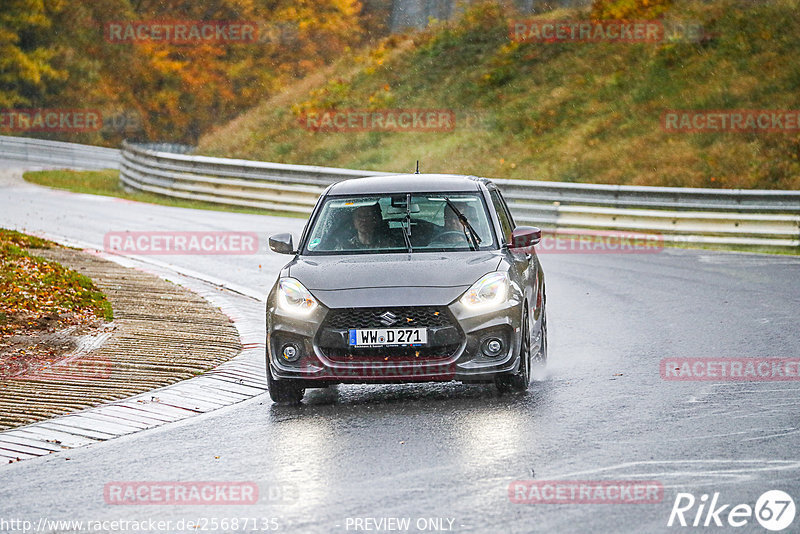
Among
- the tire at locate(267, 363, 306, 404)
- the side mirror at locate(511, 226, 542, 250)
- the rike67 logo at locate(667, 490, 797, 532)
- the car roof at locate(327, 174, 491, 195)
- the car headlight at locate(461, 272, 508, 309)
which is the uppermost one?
the car roof at locate(327, 174, 491, 195)

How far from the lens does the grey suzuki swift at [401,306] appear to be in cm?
904

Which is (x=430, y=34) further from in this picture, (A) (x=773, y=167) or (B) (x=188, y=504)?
(B) (x=188, y=504)

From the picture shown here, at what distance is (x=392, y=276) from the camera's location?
9305 mm

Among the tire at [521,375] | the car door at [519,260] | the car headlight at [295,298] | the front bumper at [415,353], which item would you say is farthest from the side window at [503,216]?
the car headlight at [295,298]

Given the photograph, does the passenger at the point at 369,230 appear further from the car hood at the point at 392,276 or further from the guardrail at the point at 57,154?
the guardrail at the point at 57,154

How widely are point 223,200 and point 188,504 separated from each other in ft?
76.6

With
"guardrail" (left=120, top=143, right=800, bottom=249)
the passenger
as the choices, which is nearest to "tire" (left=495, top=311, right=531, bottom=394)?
the passenger

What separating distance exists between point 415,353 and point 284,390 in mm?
1084

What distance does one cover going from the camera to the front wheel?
9.34 metres

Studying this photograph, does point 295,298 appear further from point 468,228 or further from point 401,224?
point 468,228

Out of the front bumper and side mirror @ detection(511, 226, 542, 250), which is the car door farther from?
the front bumper

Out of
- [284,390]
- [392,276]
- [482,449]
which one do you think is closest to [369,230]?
[392,276]

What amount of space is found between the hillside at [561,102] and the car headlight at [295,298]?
19957 millimetres

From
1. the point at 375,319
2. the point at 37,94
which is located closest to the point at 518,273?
the point at 375,319
